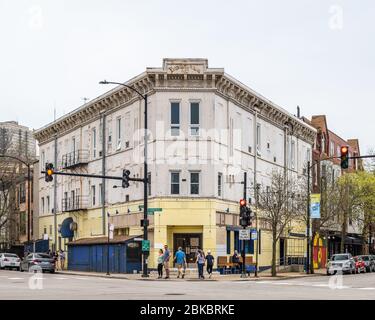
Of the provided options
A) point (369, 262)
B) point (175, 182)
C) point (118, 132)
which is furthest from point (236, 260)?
point (369, 262)

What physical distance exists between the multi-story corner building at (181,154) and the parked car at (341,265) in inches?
224

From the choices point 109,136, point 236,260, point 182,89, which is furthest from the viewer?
point 109,136

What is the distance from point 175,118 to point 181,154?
2545 millimetres

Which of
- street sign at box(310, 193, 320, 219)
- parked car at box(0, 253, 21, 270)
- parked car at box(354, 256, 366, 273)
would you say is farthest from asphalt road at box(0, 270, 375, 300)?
parked car at box(0, 253, 21, 270)

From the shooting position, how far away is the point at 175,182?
51156mm

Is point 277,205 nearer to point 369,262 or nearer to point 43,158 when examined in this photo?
point 369,262

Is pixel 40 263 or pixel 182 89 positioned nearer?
pixel 182 89

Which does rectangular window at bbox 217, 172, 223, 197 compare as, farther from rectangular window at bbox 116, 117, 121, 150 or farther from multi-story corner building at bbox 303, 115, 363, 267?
multi-story corner building at bbox 303, 115, 363, 267

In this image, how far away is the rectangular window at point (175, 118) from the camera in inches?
2018

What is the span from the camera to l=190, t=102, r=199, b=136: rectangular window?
2019 inches
